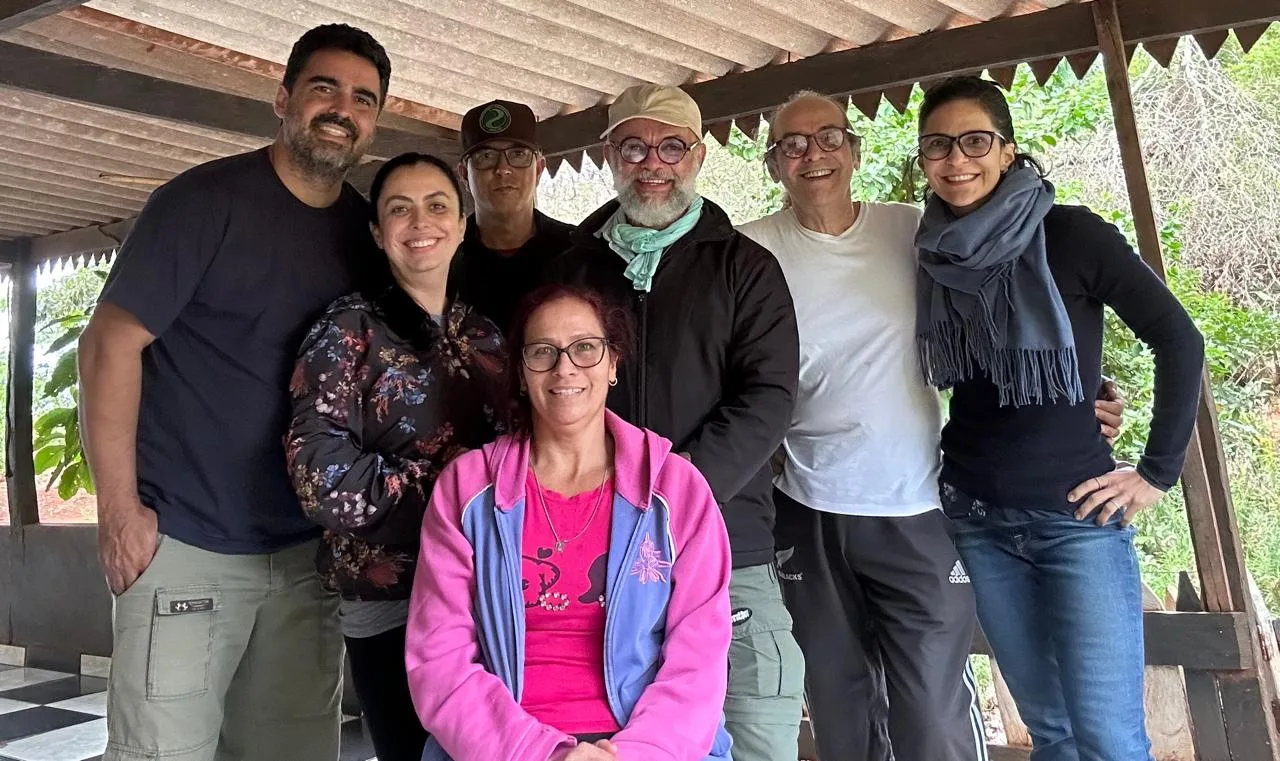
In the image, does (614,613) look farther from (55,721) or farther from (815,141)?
(55,721)

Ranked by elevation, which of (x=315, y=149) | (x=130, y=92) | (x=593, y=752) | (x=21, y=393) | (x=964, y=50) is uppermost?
(x=130, y=92)

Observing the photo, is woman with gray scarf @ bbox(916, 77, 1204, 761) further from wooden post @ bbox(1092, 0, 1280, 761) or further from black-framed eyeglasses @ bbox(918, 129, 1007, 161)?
wooden post @ bbox(1092, 0, 1280, 761)

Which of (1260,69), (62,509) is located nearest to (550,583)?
(1260,69)

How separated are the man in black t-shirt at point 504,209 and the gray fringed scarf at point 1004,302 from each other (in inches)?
36.7

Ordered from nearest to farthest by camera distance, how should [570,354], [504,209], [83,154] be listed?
[570,354]
[504,209]
[83,154]

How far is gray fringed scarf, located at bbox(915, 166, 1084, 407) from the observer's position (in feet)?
6.91

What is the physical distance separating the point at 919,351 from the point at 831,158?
492 mm

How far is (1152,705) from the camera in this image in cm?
345

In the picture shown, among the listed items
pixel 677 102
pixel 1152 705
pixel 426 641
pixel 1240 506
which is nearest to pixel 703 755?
pixel 426 641

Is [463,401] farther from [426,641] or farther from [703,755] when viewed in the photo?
[703,755]

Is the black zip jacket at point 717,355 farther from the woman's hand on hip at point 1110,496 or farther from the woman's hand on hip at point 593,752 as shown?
the woman's hand on hip at point 1110,496

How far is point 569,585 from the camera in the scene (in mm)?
1750

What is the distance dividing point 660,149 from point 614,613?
3.26 feet

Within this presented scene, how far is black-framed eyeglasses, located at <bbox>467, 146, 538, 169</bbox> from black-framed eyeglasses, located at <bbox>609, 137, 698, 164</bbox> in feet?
1.69
